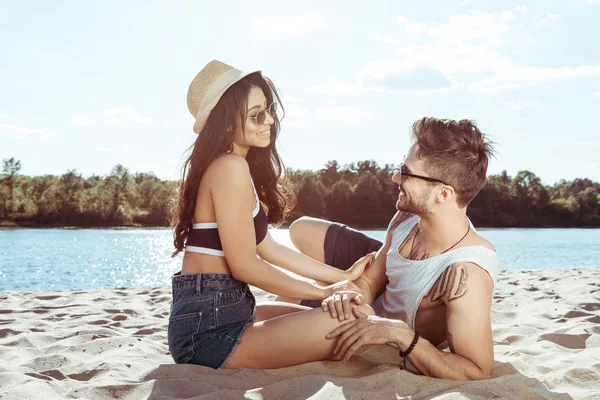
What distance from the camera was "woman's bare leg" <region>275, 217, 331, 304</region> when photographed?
3756 mm

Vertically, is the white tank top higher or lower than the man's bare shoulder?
lower

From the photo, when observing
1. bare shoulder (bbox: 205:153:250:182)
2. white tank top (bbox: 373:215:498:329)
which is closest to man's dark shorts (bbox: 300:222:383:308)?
white tank top (bbox: 373:215:498:329)

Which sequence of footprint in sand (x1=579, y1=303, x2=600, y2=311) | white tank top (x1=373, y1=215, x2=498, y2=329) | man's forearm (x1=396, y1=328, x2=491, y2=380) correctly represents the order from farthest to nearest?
footprint in sand (x1=579, y1=303, x2=600, y2=311)
white tank top (x1=373, y1=215, x2=498, y2=329)
man's forearm (x1=396, y1=328, x2=491, y2=380)

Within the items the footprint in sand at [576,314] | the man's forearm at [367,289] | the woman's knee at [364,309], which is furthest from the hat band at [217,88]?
the footprint in sand at [576,314]

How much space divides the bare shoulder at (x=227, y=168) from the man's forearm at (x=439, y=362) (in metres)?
1.09

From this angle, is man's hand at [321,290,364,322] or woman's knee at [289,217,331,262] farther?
woman's knee at [289,217,331,262]

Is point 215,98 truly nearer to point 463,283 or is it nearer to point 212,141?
point 212,141

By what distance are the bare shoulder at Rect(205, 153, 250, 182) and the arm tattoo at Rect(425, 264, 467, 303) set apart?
106cm

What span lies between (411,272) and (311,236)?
1012 mm

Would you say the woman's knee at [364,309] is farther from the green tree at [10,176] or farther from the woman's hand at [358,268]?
the green tree at [10,176]

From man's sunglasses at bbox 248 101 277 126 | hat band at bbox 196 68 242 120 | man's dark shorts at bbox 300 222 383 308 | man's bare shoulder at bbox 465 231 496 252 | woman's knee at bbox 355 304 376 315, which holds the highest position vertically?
hat band at bbox 196 68 242 120

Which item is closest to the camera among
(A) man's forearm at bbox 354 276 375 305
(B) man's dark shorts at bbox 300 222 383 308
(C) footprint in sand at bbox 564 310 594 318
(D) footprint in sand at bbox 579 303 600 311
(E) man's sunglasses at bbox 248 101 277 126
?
(E) man's sunglasses at bbox 248 101 277 126

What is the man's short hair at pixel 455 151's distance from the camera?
2.76 meters

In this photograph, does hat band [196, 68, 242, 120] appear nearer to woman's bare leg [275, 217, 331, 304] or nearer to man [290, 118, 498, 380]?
man [290, 118, 498, 380]
